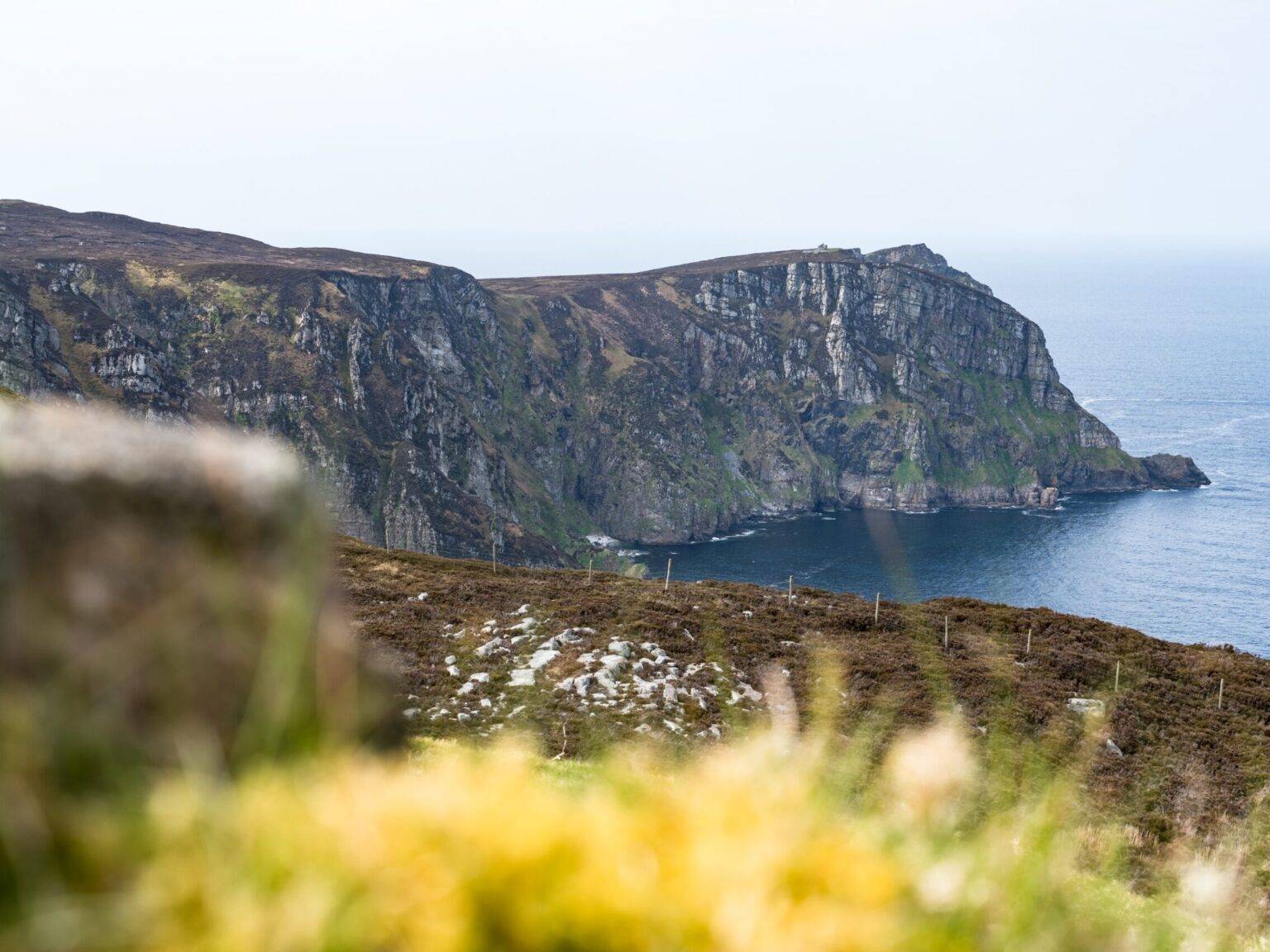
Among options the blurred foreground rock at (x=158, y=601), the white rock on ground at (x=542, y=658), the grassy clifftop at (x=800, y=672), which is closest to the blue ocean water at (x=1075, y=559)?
the grassy clifftop at (x=800, y=672)

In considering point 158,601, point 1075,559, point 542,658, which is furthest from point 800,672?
point 1075,559

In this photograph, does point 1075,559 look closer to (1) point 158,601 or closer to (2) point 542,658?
A: (2) point 542,658

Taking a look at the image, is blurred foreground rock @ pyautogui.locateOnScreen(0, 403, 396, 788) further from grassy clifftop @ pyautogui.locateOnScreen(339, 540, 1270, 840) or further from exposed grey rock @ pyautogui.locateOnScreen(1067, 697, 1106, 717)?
exposed grey rock @ pyautogui.locateOnScreen(1067, 697, 1106, 717)

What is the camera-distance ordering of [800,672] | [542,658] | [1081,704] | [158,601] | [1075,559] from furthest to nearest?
1. [1075,559]
2. [800,672]
3. [1081,704]
4. [542,658]
5. [158,601]

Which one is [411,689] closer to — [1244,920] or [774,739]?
[1244,920]

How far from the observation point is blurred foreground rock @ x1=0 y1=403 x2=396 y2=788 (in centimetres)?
187

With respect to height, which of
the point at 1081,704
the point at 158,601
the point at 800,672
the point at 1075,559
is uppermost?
the point at 158,601

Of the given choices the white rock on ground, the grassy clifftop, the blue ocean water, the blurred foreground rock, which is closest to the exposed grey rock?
the grassy clifftop

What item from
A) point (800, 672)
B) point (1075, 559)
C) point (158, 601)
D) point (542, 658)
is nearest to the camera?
point (158, 601)

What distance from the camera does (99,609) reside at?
206 cm

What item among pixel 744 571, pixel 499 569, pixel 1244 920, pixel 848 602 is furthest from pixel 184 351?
pixel 1244 920

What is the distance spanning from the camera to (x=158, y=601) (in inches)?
84.7

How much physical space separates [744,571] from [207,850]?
158048 millimetres

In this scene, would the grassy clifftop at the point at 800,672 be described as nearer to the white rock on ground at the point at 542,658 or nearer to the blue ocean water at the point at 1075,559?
the white rock on ground at the point at 542,658
